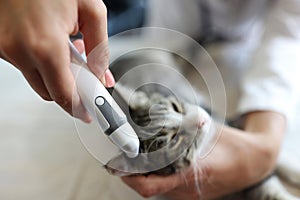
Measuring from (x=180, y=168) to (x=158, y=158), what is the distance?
39 millimetres

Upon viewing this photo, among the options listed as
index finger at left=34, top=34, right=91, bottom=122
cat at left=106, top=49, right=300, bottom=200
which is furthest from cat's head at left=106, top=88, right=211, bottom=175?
index finger at left=34, top=34, right=91, bottom=122

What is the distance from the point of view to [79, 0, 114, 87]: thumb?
412 mm

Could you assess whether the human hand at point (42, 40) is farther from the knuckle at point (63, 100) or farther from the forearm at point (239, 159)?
the forearm at point (239, 159)

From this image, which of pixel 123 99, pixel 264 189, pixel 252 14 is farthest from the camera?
pixel 252 14

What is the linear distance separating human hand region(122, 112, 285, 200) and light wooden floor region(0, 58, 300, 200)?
A: 0.19 feet

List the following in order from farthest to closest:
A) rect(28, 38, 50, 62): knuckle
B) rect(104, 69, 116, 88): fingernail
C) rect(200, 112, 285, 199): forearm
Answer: rect(200, 112, 285, 199): forearm
rect(104, 69, 116, 88): fingernail
rect(28, 38, 50, 62): knuckle

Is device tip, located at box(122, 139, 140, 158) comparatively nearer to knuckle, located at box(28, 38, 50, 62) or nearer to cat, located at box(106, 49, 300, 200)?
cat, located at box(106, 49, 300, 200)

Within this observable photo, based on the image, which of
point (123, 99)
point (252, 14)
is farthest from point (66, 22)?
point (252, 14)

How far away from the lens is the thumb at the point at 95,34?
0.41 meters

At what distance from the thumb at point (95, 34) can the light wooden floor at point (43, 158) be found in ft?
0.72

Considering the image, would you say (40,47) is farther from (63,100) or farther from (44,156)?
(44,156)

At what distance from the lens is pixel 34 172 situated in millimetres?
649

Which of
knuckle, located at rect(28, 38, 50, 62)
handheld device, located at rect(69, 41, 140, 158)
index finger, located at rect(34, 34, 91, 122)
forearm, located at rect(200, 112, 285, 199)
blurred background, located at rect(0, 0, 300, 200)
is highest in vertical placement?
knuckle, located at rect(28, 38, 50, 62)

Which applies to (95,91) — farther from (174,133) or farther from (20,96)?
(20,96)
